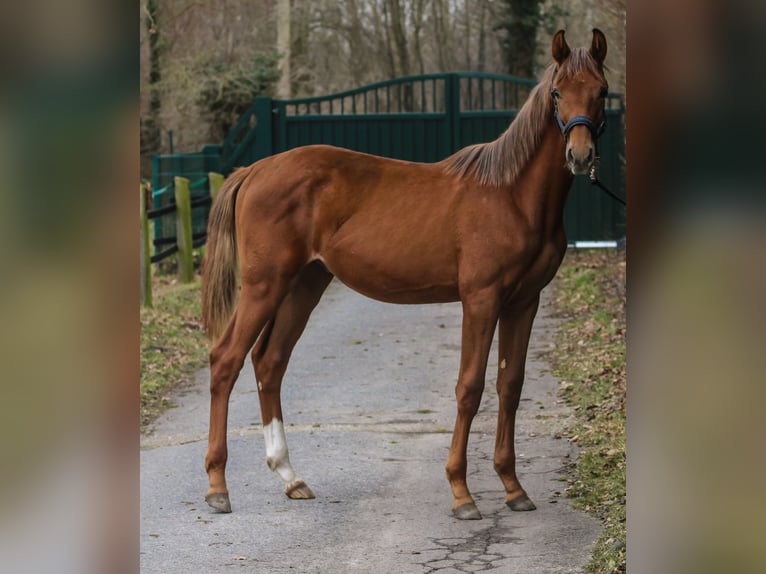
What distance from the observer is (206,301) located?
17.4ft

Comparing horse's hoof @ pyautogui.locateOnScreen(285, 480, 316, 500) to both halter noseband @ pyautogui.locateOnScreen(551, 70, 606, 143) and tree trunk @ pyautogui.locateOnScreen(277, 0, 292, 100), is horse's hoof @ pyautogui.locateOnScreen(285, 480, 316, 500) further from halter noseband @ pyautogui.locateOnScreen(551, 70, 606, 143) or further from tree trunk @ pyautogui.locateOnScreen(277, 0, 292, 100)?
tree trunk @ pyautogui.locateOnScreen(277, 0, 292, 100)

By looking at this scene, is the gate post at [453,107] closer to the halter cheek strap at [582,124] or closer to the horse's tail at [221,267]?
the horse's tail at [221,267]

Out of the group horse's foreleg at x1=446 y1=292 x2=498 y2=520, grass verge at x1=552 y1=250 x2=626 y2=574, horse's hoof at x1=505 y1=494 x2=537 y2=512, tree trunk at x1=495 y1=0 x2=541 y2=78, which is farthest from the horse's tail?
tree trunk at x1=495 y1=0 x2=541 y2=78

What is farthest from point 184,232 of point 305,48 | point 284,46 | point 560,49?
point 305,48

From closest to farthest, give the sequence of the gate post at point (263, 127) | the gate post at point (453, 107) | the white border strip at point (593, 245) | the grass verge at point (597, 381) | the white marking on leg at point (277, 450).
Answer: the grass verge at point (597, 381) → the white marking on leg at point (277, 450) → the gate post at point (263, 127) → the white border strip at point (593, 245) → the gate post at point (453, 107)

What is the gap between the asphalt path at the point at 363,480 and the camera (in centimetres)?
450

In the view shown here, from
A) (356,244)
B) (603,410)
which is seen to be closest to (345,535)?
(356,244)

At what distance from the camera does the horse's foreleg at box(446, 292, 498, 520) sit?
15.7ft

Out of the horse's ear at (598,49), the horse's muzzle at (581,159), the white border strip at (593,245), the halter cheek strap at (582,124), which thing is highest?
the horse's ear at (598,49)

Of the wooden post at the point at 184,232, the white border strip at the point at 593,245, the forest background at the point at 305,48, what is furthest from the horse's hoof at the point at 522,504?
the forest background at the point at 305,48

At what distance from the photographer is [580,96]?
14.1 ft

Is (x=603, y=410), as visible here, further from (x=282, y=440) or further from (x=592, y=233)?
(x=592, y=233)

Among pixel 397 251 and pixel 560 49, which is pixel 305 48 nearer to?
pixel 397 251

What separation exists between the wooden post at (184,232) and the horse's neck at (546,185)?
7919 millimetres
